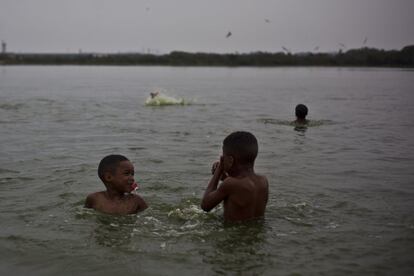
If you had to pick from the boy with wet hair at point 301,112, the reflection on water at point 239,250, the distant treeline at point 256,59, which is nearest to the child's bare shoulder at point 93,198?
the reflection on water at point 239,250

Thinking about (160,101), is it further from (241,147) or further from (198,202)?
(241,147)

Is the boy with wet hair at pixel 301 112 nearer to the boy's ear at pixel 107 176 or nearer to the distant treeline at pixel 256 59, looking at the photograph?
the boy's ear at pixel 107 176

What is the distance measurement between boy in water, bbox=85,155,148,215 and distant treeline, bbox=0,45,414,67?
74.0 m

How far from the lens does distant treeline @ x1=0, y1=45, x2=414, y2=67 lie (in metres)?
80.8

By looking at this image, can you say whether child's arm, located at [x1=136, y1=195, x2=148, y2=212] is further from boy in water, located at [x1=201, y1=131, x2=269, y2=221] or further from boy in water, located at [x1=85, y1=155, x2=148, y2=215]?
boy in water, located at [x1=201, y1=131, x2=269, y2=221]

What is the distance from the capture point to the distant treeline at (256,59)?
80812 millimetres

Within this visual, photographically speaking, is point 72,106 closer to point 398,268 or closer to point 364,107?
point 364,107

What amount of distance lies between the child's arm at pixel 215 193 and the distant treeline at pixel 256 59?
7418cm

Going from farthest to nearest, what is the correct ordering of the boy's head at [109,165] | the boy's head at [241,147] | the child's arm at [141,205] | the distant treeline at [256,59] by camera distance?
the distant treeline at [256,59] < the child's arm at [141,205] < the boy's head at [109,165] < the boy's head at [241,147]

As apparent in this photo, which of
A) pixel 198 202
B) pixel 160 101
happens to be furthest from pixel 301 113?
pixel 160 101

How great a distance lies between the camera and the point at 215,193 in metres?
6.06

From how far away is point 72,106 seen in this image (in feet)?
71.3

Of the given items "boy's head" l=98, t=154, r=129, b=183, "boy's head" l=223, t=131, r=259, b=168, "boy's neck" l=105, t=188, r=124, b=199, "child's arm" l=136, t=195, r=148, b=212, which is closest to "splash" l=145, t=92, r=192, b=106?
"child's arm" l=136, t=195, r=148, b=212

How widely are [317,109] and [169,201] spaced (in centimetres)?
1549
